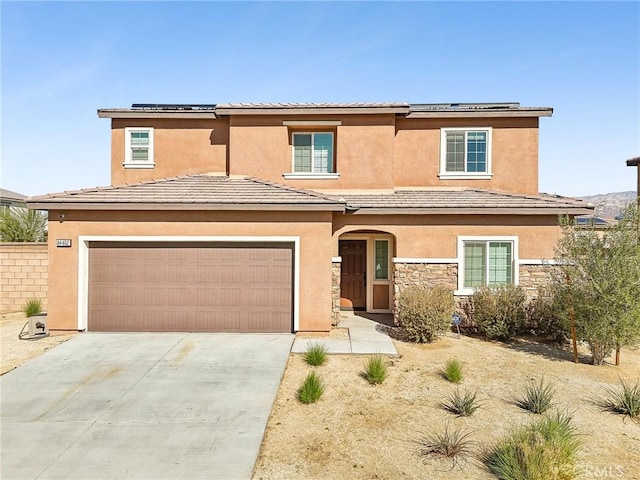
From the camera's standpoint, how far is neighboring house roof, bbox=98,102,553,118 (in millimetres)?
13570

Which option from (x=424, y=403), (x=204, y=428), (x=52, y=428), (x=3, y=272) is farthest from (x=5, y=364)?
(x=424, y=403)

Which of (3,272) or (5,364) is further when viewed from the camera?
(3,272)

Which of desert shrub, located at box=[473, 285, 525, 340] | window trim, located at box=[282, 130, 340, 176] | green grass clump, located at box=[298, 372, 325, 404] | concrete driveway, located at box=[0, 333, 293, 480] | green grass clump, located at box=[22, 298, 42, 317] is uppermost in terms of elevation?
window trim, located at box=[282, 130, 340, 176]

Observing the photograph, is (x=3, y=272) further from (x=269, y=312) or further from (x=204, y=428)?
(x=204, y=428)

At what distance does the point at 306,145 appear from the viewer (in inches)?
560

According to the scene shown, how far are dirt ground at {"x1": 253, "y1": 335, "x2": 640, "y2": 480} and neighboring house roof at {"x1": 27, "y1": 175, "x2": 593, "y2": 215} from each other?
421 cm

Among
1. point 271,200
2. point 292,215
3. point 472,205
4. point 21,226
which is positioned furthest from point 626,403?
point 21,226

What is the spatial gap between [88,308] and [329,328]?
6.96 meters

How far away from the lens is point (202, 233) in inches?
428

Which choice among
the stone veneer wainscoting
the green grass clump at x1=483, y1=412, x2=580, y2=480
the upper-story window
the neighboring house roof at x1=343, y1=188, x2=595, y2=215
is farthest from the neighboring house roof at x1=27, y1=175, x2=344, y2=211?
the green grass clump at x1=483, y1=412, x2=580, y2=480

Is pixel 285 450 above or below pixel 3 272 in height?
below

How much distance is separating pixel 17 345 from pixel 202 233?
18.4 ft

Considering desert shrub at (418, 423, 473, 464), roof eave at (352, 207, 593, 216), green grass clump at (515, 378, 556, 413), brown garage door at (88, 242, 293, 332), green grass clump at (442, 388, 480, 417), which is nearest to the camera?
desert shrub at (418, 423, 473, 464)

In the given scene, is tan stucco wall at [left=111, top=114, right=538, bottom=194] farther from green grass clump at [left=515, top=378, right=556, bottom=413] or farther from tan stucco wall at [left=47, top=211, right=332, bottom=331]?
green grass clump at [left=515, top=378, right=556, bottom=413]
